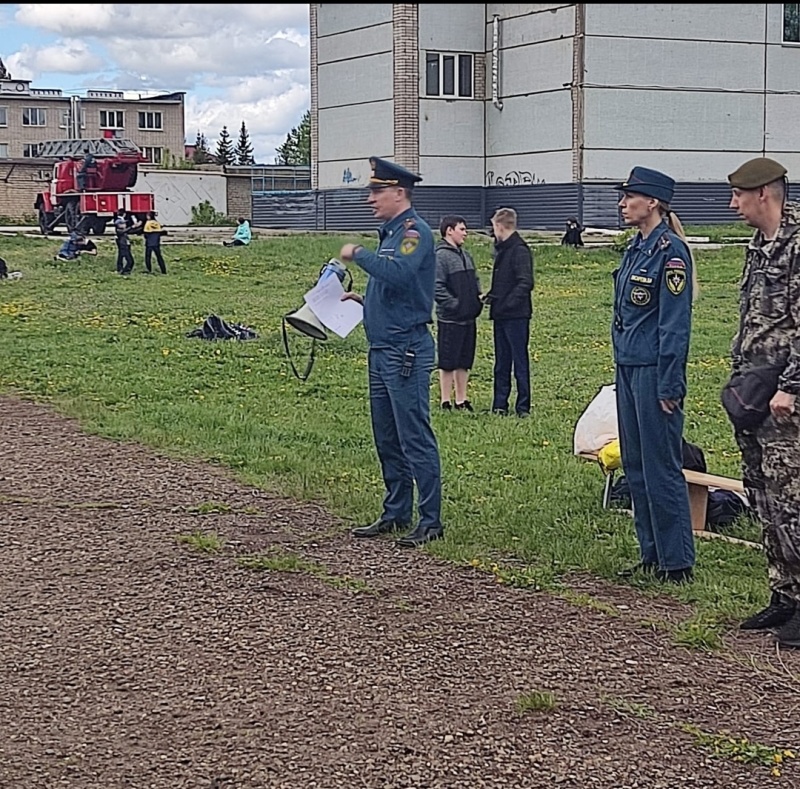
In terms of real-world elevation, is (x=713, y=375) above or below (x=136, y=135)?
below

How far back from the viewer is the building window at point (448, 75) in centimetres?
5025

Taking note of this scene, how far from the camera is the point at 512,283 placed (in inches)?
492

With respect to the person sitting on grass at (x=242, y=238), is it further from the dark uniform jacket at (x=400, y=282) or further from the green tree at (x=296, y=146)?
the green tree at (x=296, y=146)

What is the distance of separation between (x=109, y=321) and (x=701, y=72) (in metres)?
32.4

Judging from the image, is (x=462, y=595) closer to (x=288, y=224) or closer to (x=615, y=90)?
(x=615, y=90)

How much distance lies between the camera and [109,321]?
68.3ft

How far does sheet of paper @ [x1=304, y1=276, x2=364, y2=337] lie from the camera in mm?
8477

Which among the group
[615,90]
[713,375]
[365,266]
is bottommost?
[713,375]

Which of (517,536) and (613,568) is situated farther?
(517,536)

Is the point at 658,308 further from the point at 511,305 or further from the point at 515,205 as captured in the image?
the point at 515,205

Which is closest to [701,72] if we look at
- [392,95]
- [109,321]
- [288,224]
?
[392,95]

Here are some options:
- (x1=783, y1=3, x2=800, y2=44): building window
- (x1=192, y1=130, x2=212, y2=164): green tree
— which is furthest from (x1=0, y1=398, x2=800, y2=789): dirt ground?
(x1=192, y1=130, x2=212, y2=164): green tree

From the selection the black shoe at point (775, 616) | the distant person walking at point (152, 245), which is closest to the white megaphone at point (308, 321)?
the black shoe at point (775, 616)

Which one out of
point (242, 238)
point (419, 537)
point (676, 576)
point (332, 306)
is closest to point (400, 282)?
point (332, 306)
